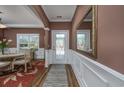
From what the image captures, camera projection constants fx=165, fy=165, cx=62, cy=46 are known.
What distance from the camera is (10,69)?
678cm

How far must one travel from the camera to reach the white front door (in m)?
8.85

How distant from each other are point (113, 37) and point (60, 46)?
7.16 metres

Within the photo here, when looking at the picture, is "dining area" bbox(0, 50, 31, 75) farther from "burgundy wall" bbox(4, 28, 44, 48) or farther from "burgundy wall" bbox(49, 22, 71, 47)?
"burgundy wall" bbox(4, 28, 44, 48)

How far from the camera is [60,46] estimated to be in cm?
888

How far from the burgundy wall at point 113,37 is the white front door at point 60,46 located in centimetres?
665

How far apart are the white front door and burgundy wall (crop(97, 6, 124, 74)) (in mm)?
6651

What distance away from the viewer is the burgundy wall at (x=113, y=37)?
4.94 feet

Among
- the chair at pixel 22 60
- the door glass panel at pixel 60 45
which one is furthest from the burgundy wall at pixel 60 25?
the chair at pixel 22 60

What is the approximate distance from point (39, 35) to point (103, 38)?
9.89m

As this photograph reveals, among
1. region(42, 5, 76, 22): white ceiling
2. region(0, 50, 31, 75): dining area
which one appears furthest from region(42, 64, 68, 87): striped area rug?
region(42, 5, 76, 22): white ceiling
